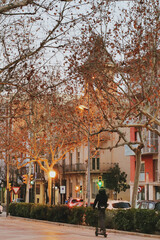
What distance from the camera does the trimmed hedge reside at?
71.5ft

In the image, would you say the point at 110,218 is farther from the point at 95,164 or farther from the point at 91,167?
the point at 91,167

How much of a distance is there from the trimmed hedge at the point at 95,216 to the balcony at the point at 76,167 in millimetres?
27277

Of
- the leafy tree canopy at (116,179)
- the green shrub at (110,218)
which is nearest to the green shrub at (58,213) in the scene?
the green shrub at (110,218)

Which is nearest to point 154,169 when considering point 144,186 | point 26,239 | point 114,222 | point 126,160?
point 144,186

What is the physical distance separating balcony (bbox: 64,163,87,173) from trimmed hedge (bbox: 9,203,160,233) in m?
27.3

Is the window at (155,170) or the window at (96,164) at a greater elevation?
the window at (96,164)

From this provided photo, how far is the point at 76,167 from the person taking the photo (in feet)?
216

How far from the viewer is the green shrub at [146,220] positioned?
70.9 ft

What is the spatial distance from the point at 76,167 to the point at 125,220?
1681 inches

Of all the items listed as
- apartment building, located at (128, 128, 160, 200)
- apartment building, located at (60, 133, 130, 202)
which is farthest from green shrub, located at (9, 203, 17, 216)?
apartment building, located at (60, 133, 130, 202)

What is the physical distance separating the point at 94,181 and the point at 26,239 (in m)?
45.6

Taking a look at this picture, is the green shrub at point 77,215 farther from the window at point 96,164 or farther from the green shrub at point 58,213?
the window at point 96,164

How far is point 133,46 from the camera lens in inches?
905

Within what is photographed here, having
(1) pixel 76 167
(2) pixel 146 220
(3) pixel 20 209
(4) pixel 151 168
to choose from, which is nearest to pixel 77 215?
(2) pixel 146 220
